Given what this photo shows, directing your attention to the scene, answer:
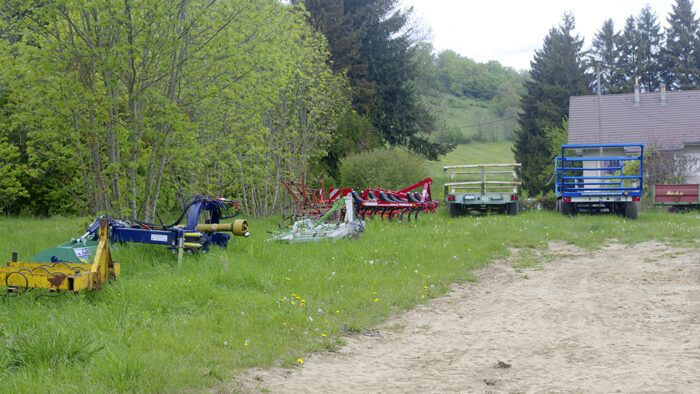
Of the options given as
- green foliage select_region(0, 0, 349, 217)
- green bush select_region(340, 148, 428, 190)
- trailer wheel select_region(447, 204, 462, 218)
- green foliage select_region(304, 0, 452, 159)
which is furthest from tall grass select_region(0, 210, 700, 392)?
green foliage select_region(304, 0, 452, 159)

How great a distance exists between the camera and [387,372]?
528cm

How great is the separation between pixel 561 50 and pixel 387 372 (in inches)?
2160

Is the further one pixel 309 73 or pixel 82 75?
pixel 309 73

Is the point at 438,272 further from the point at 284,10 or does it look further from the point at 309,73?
the point at 309,73

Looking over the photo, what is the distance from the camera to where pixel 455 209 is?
18688mm

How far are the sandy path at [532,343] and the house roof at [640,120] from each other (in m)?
27.5

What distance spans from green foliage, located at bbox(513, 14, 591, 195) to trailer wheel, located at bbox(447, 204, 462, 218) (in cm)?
3070

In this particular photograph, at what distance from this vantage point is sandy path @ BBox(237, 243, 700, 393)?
16.0ft

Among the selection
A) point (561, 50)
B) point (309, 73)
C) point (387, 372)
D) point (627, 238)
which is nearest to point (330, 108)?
point (309, 73)

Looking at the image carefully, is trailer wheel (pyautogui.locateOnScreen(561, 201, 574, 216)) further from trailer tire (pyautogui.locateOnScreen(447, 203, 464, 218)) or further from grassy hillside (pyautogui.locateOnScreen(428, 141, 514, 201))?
grassy hillside (pyautogui.locateOnScreen(428, 141, 514, 201))

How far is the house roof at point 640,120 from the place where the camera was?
111 feet

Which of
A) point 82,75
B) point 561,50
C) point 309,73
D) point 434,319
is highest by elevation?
point 561,50

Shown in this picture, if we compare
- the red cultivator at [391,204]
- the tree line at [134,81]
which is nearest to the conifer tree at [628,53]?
the red cultivator at [391,204]

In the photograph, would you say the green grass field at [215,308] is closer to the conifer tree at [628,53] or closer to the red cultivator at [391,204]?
the red cultivator at [391,204]
